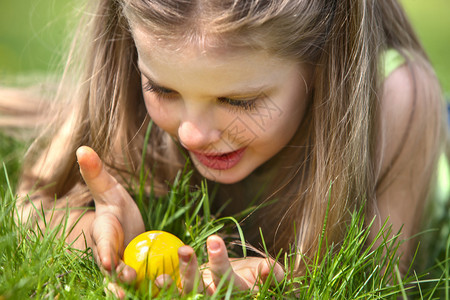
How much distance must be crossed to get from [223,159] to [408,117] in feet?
2.02

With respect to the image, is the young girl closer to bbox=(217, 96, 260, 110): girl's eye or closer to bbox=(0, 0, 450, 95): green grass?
bbox=(217, 96, 260, 110): girl's eye

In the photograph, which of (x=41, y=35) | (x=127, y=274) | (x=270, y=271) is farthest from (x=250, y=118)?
(x=41, y=35)

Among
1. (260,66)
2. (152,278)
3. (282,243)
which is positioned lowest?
(282,243)

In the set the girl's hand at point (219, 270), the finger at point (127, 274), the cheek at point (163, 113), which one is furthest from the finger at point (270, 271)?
the cheek at point (163, 113)

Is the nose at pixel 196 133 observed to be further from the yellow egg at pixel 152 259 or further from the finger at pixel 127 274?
the finger at pixel 127 274

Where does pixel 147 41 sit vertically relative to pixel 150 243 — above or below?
above

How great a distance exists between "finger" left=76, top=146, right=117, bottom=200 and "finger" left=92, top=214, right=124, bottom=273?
0.31ft

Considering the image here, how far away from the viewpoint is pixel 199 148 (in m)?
1.68

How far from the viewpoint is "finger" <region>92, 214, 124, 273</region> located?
1401mm

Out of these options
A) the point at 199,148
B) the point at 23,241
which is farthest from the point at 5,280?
the point at 199,148

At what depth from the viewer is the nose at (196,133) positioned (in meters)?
1.59

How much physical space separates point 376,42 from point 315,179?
1.37 feet

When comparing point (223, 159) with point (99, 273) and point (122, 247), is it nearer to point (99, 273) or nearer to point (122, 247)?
point (122, 247)

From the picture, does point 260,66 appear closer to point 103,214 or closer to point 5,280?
point 103,214
